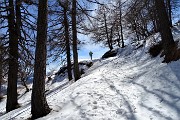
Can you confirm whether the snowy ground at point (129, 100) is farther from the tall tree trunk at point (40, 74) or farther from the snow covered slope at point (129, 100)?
the tall tree trunk at point (40, 74)

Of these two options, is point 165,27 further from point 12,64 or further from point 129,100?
point 12,64

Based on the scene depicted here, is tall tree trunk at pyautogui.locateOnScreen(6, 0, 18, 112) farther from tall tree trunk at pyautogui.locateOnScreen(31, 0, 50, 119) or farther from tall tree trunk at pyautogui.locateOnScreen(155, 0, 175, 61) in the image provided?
tall tree trunk at pyautogui.locateOnScreen(155, 0, 175, 61)

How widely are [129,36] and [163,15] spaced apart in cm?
2715

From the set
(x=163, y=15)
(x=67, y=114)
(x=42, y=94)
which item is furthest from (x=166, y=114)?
(x=163, y=15)

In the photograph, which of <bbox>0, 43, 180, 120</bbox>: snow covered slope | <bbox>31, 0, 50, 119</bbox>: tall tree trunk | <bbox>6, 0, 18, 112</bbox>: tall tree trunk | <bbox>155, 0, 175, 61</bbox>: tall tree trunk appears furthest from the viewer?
<bbox>6, 0, 18, 112</bbox>: tall tree trunk

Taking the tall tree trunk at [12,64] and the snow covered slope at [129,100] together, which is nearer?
the snow covered slope at [129,100]

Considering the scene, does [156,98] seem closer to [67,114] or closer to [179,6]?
[67,114]

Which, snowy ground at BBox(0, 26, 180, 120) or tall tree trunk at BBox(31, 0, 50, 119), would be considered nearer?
snowy ground at BBox(0, 26, 180, 120)

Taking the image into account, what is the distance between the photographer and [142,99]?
675 cm

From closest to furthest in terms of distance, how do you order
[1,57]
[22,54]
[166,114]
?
[166,114] → [1,57] → [22,54]

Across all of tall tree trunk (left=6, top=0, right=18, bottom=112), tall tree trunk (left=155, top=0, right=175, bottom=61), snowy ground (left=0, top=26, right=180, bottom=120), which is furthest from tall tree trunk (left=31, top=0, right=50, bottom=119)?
tall tree trunk (left=155, top=0, right=175, bottom=61)

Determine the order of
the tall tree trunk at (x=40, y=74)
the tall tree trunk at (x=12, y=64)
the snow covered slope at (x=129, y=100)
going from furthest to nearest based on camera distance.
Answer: the tall tree trunk at (x=12, y=64), the tall tree trunk at (x=40, y=74), the snow covered slope at (x=129, y=100)

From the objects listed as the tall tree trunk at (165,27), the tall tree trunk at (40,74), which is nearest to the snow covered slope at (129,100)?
the tall tree trunk at (40,74)

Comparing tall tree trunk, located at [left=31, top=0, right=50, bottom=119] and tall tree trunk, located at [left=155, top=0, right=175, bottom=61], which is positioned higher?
tall tree trunk, located at [left=155, top=0, right=175, bottom=61]
